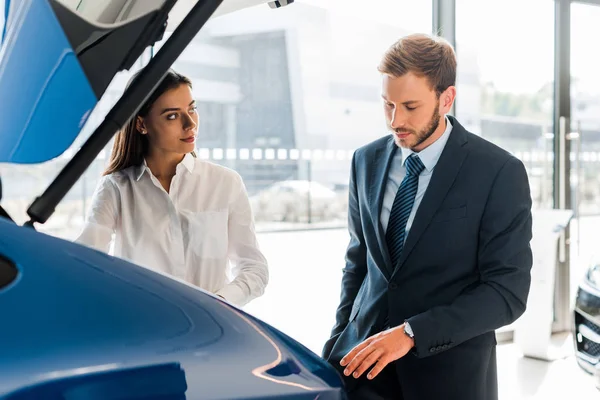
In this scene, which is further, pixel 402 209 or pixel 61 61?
→ pixel 402 209

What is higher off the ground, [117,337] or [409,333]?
[117,337]

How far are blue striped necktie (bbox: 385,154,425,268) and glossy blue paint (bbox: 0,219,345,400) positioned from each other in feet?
2.45

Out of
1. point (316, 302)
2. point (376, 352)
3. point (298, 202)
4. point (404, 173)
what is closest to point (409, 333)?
point (376, 352)

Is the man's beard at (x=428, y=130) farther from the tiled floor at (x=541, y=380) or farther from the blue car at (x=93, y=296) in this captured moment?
the tiled floor at (x=541, y=380)

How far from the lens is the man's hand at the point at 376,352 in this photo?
1.14m

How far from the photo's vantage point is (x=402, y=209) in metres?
1.46

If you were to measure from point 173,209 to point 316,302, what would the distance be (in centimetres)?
290

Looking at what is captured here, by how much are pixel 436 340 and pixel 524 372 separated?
135 inches

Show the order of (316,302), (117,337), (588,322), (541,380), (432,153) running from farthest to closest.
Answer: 1. (316,302)
2. (541,380)
3. (588,322)
4. (432,153)
5. (117,337)

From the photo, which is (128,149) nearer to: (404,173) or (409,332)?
(404,173)

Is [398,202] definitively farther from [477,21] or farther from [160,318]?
[477,21]

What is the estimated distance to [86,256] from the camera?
0.67 metres

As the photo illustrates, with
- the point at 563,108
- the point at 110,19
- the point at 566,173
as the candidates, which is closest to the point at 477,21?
the point at 563,108

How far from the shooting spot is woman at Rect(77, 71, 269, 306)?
5.19ft
